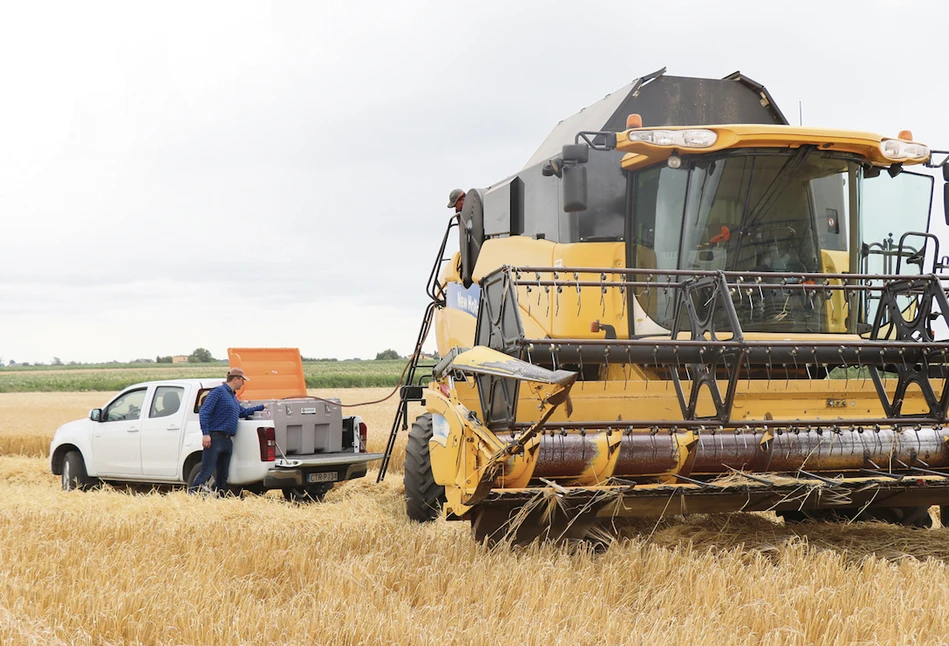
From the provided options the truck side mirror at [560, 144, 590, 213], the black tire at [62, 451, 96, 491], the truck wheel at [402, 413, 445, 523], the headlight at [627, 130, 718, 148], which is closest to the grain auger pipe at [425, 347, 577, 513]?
the truck side mirror at [560, 144, 590, 213]

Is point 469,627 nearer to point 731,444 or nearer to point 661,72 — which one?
point 731,444

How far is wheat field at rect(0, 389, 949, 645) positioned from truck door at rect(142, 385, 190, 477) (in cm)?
385

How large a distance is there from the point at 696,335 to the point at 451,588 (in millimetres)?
2529

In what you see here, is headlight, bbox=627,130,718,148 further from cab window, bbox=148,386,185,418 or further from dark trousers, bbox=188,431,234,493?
cab window, bbox=148,386,185,418

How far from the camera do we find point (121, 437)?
10602 millimetres

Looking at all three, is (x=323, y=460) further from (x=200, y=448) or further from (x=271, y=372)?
(x=271, y=372)

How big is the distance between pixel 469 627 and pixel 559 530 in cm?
149

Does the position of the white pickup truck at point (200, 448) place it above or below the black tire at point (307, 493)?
above

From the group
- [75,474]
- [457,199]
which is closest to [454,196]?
[457,199]

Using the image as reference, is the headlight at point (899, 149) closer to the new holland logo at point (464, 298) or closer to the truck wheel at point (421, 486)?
the new holland logo at point (464, 298)

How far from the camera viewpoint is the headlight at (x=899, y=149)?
683 cm

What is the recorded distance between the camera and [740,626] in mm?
3857

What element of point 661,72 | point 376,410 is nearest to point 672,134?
point 661,72

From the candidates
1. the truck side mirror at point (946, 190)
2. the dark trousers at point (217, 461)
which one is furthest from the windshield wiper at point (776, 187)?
the dark trousers at point (217, 461)
